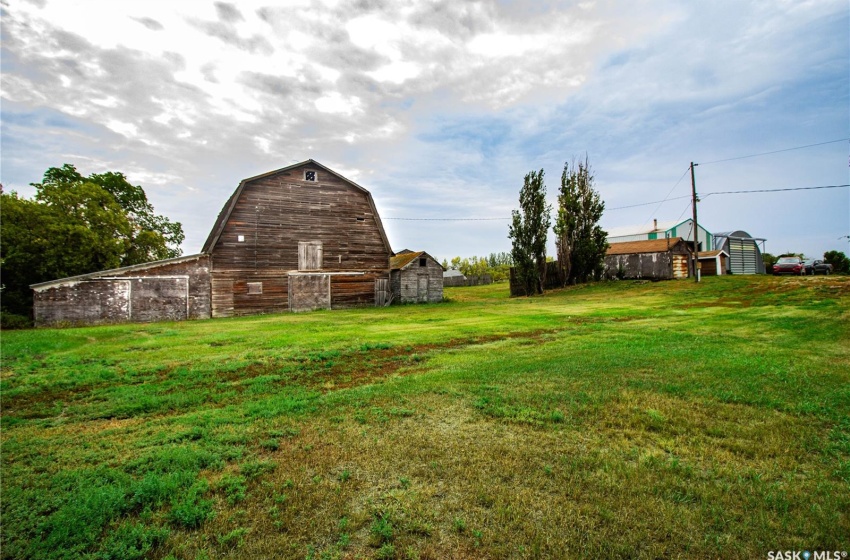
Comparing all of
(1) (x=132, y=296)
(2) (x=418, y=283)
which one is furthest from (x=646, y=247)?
(1) (x=132, y=296)

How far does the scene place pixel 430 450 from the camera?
448 centimetres

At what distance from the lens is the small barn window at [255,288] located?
83.7ft

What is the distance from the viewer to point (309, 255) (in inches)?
1071

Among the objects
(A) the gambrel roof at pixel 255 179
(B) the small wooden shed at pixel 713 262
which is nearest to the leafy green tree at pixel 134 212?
(A) the gambrel roof at pixel 255 179

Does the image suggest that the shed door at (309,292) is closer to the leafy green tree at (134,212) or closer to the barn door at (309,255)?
the barn door at (309,255)

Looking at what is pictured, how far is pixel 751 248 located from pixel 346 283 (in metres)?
45.0

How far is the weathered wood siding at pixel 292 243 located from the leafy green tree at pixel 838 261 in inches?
1614

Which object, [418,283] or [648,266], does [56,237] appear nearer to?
[418,283]

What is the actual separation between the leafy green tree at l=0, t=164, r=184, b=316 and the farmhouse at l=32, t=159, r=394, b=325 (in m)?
6.42

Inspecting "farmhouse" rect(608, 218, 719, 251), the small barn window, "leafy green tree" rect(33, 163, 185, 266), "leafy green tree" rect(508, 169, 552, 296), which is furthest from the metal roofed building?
"leafy green tree" rect(33, 163, 185, 266)

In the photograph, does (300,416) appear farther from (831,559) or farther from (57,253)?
(57,253)

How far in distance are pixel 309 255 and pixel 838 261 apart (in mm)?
46897

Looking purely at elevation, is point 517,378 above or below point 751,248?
below

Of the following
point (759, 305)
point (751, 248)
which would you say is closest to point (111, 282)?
point (759, 305)
